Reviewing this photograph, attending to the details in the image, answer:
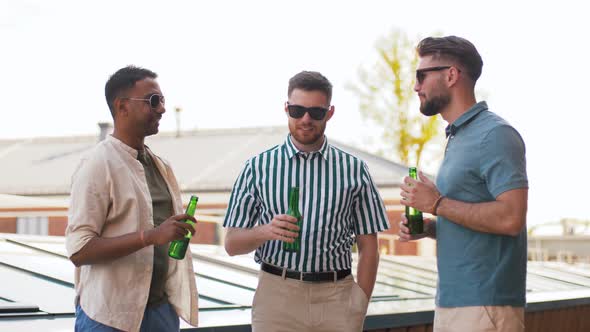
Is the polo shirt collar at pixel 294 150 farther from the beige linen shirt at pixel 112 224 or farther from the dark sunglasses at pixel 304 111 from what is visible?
the beige linen shirt at pixel 112 224

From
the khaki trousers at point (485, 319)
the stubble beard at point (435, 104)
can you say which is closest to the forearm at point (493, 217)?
the khaki trousers at point (485, 319)

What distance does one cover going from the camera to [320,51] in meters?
22.7

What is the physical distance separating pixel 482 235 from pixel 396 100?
17.7 meters

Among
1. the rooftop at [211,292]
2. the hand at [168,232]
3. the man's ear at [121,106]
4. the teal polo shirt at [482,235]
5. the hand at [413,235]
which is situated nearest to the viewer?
the hand at [168,232]

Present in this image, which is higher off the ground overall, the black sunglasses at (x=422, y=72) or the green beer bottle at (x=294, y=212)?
the black sunglasses at (x=422, y=72)

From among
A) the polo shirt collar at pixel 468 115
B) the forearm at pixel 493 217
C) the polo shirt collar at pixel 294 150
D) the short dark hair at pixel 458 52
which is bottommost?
the forearm at pixel 493 217

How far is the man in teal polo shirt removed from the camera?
2.71 m

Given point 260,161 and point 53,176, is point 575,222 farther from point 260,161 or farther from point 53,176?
point 260,161

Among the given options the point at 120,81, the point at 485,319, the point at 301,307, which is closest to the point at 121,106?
the point at 120,81

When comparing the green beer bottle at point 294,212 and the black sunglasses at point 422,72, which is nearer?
the black sunglasses at point 422,72

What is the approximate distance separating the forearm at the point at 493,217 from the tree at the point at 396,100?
17.3m

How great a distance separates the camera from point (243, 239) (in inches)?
122

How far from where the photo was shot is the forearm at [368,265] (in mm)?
3273

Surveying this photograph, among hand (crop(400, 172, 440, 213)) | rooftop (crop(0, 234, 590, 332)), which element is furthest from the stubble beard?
rooftop (crop(0, 234, 590, 332))
